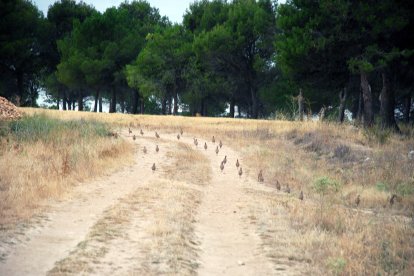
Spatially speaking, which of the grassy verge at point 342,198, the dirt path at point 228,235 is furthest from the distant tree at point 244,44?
the dirt path at point 228,235

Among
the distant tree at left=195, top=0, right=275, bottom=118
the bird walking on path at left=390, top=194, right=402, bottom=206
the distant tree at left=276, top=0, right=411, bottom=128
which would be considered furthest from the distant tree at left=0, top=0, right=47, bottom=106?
the bird walking on path at left=390, top=194, right=402, bottom=206

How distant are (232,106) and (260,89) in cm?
629

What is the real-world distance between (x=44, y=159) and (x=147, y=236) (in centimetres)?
733

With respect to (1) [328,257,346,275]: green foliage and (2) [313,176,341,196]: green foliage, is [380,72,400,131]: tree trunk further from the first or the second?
(1) [328,257,346,275]: green foliage

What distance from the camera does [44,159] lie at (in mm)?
13633

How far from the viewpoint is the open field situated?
21.3 feet

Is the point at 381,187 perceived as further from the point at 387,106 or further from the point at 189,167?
the point at 387,106

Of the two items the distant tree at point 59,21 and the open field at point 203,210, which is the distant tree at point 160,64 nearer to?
the distant tree at point 59,21

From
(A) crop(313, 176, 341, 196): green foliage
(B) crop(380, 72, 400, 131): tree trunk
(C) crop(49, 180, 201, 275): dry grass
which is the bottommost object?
(C) crop(49, 180, 201, 275): dry grass

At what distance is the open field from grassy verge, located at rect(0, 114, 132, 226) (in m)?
0.05

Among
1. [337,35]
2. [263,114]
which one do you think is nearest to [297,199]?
[337,35]

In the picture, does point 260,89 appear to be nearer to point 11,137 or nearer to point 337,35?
point 337,35

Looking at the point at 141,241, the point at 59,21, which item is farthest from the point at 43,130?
the point at 59,21

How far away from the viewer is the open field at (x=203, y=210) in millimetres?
6484
